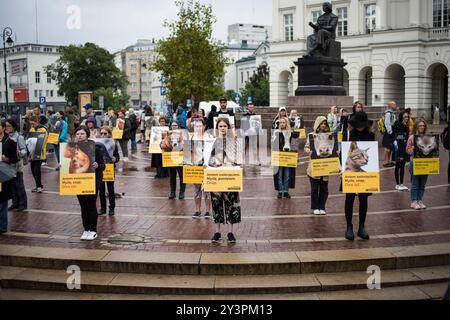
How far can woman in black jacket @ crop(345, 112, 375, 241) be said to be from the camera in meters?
9.06

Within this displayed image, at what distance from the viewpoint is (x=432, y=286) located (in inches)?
298

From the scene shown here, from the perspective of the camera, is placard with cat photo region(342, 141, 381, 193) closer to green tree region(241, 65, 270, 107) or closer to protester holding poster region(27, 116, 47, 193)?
protester holding poster region(27, 116, 47, 193)

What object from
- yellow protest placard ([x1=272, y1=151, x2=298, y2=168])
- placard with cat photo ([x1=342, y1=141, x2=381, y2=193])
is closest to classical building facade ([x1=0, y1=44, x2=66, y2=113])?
yellow protest placard ([x1=272, y1=151, x2=298, y2=168])

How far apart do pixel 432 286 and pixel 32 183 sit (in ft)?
40.7

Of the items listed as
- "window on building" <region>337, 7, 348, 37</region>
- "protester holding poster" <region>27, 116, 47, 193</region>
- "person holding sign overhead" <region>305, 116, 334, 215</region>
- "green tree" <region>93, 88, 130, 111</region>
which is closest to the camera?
"person holding sign overhead" <region>305, 116, 334, 215</region>

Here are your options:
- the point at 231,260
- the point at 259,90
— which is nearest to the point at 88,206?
the point at 231,260

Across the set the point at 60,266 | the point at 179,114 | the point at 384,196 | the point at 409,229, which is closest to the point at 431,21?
the point at 179,114

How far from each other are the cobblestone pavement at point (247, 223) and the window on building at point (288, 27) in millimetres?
48957

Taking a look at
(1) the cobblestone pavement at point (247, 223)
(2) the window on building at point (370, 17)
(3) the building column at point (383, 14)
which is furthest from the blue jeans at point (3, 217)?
(2) the window on building at point (370, 17)

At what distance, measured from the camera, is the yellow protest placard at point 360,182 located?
29.2 feet

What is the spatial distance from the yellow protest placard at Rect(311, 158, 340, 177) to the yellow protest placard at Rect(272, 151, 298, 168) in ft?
5.82

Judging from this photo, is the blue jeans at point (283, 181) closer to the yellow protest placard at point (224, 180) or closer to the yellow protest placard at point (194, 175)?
the yellow protest placard at point (194, 175)

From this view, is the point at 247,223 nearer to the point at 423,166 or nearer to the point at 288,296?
the point at 288,296

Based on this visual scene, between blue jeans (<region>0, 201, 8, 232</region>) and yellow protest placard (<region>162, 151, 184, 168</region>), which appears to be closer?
blue jeans (<region>0, 201, 8, 232</region>)
